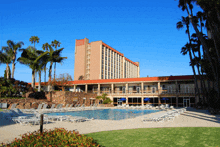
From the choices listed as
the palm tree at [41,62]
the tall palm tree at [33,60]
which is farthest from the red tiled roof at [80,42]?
the palm tree at [41,62]

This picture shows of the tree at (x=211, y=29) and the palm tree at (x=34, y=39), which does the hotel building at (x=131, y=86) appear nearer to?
the tree at (x=211, y=29)

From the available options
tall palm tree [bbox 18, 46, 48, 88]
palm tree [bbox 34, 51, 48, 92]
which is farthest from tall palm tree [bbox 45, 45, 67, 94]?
tall palm tree [bbox 18, 46, 48, 88]

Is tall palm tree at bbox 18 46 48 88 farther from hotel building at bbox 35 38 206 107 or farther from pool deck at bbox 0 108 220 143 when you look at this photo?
pool deck at bbox 0 108 220 143

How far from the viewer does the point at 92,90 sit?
4431cm

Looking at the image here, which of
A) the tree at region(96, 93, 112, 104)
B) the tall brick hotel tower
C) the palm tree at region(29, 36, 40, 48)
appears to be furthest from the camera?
the tall brick hotel tower

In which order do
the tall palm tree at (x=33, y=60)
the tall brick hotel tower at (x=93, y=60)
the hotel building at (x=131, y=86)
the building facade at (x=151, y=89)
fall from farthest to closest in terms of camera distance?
the tall brick hotel tower at (x=93, y=60)
the hotel building at (x=131, y=86)
the building facade at (x=151, y=89)
the tall palm tree at (x=33, y=60)

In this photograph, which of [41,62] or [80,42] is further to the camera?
[80,42]

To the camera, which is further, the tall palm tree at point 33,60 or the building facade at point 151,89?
the building facade at point 151,89

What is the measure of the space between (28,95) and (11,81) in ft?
10.8

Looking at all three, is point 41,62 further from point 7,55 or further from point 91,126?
point 91,126

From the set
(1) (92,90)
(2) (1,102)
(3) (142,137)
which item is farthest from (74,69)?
(3) (142,137)

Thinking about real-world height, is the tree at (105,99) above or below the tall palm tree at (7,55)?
below

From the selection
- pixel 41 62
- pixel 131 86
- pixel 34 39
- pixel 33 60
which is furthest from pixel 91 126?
pixel 34 39

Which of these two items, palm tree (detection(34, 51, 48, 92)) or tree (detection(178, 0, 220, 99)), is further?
palm tree (detection(34, 51, 48, 92))
